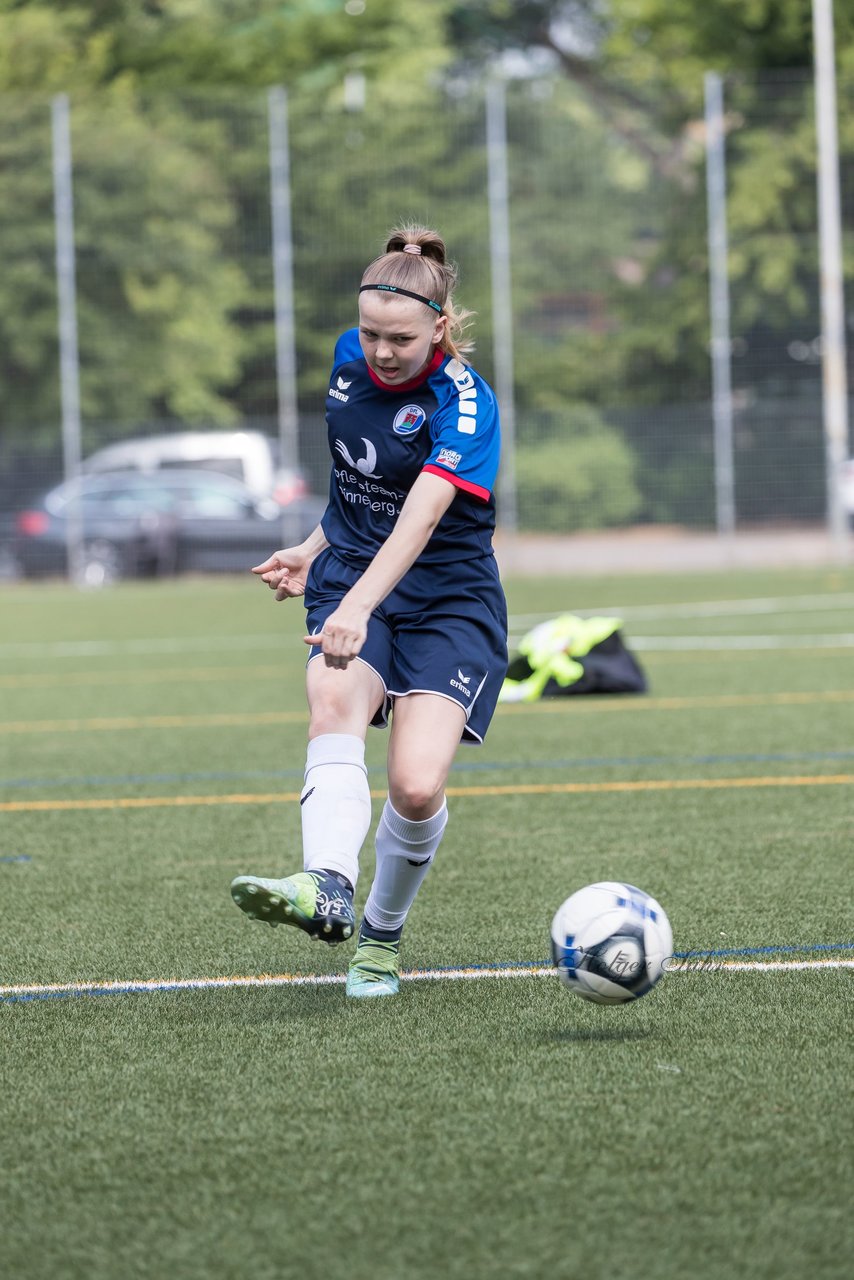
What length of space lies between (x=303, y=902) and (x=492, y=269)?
73.8ft

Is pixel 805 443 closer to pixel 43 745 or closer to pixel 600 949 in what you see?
pixel 43 745

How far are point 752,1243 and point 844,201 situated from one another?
25.1m

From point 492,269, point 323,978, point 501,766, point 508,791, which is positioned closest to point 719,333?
point 492,269

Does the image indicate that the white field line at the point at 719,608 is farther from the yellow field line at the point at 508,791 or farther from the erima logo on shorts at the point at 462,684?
the erima logo on shorts at the point at 462,684

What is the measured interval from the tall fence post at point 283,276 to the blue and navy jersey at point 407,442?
1997 centimetres

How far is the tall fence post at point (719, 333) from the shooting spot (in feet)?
77.6

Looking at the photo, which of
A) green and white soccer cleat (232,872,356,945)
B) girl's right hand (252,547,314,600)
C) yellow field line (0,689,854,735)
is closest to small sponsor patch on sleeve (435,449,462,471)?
girl's right hand (252,547,314,600)

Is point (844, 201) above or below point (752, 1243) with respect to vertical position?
above

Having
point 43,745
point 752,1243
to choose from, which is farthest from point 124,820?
point 752,1243

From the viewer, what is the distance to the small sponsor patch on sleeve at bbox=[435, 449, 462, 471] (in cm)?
418

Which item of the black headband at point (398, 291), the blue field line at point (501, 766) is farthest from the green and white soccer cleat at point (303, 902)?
the blue field line at point (501, 766)

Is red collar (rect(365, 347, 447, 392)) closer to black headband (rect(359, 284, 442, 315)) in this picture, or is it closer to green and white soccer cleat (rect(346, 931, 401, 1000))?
black headband (rect(359, 284, 442, 315))

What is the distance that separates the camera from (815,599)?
18.2 meters

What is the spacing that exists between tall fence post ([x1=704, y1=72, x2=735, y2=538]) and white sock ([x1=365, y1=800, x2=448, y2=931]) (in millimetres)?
19650
